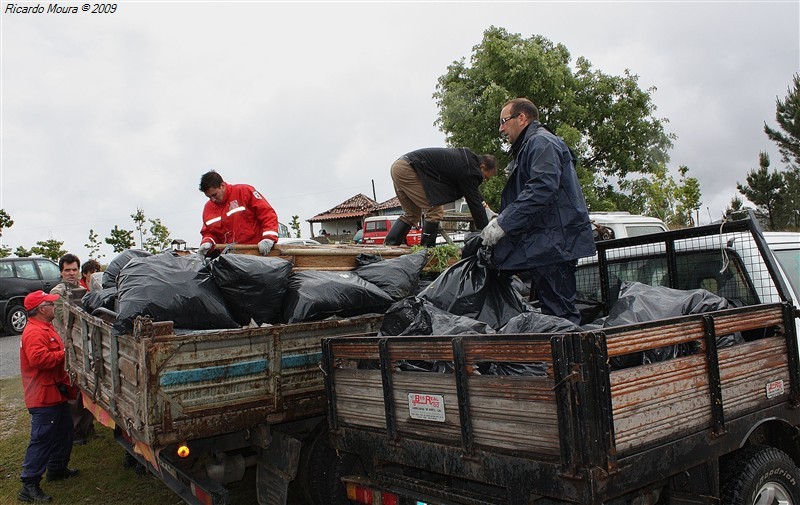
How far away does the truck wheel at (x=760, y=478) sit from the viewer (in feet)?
8.88

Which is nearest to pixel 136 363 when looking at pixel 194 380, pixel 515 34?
pixel 194 380

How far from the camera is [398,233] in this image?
6.46 metres

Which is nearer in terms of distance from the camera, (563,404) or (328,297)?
(563,404)

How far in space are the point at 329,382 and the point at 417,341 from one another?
70cm

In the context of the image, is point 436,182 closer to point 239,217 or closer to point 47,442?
point 239,217

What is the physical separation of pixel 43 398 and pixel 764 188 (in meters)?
33.1

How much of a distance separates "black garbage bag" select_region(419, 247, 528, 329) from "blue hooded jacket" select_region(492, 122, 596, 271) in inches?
4.6

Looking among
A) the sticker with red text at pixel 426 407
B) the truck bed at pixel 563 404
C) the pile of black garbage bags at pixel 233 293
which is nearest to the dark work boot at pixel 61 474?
the pile of black garbage bags at pixel 233 293

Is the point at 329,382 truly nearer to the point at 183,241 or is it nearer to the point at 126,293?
the point at 126,293

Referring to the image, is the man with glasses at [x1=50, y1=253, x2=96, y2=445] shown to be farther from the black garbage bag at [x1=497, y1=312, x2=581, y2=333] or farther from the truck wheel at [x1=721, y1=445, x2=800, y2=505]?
the truck wheel at [x1=721, y1=445, x2=800, y2=505]

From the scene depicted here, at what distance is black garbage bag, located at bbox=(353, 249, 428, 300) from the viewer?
14.4ft

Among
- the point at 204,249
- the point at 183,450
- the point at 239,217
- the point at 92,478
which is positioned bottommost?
the point at 92,478

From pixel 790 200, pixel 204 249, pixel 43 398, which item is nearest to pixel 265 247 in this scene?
pixel 204 249

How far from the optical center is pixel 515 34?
2230 cm
